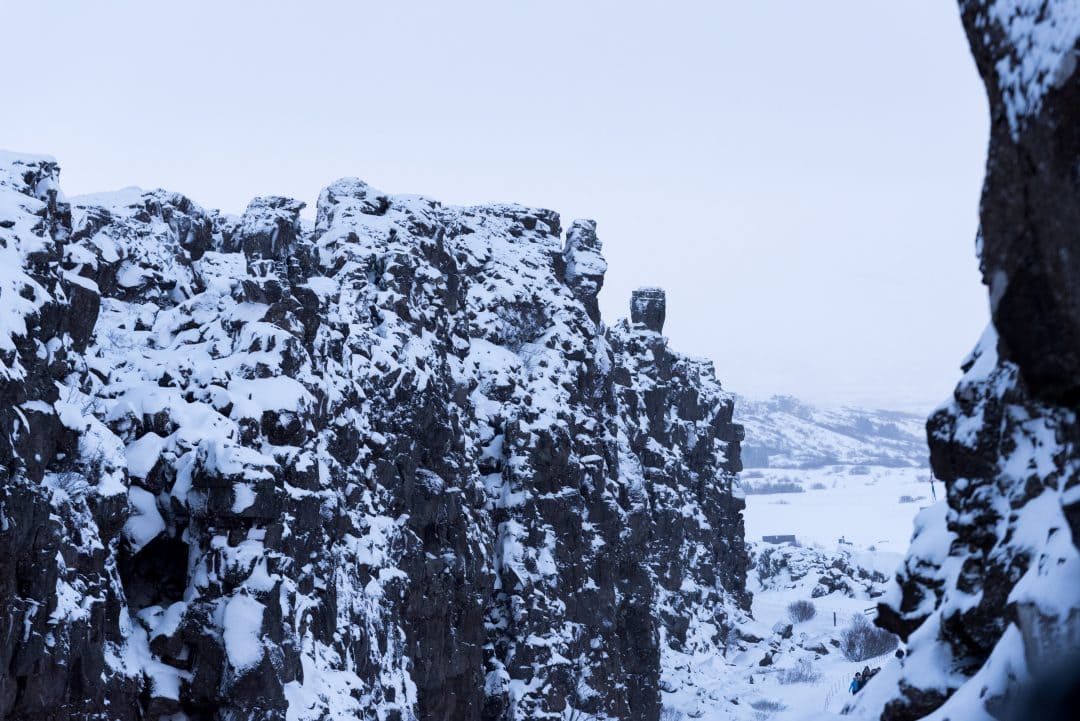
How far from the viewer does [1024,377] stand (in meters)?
8.38

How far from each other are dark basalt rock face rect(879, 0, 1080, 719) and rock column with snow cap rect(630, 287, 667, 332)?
113272mm

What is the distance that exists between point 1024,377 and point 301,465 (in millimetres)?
33291

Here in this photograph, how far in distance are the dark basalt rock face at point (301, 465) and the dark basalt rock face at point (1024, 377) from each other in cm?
2220

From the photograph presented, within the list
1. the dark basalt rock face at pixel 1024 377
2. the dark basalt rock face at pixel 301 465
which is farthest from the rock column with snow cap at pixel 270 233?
the dark basalt rock face at pixel 1024 377

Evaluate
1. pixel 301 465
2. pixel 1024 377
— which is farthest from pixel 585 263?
pixel 1024 377

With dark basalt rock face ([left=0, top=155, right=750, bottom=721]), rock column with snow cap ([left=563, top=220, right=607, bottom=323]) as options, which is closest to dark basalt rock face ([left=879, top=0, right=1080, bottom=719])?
dark basalt rock face ([left=0, top=155, right=750, bottom=721])

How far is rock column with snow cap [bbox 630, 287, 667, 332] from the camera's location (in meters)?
130

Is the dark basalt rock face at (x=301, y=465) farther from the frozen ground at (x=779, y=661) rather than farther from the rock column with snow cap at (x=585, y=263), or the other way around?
the frozen ground at (x=779, y=661)

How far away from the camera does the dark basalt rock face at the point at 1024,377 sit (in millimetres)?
7672

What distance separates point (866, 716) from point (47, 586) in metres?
20.6

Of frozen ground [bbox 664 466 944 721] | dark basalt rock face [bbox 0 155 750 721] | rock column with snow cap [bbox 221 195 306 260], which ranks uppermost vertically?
rock column with snow cap [bbox 221 195 306 260]

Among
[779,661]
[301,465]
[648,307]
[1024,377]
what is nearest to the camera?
[1024,377]

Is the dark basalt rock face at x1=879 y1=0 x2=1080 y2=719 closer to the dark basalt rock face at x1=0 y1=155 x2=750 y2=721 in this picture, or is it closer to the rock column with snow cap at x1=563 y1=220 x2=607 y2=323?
the dark basalt rock face at x1=0 y1=155 x2=750 y2=721

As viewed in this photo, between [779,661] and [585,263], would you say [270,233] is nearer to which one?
[585,263]
